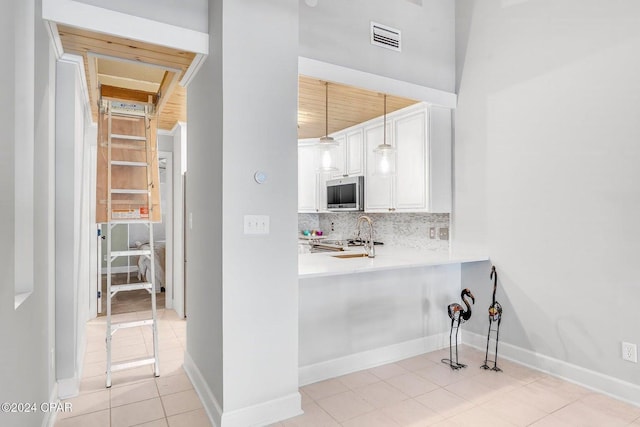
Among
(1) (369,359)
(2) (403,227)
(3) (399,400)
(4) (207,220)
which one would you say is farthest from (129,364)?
(2) (403,227)

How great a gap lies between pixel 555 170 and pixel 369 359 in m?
2.13

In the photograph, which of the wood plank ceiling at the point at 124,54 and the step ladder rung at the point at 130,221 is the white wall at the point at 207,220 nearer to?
the wood plank ceiling at the point at 124,54

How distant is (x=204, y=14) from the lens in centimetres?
236

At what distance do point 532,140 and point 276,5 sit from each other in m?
2.26

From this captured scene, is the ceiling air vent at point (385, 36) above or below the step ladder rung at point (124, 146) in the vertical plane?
above

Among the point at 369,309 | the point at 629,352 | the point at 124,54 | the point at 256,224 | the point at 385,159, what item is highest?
the point at 124,54

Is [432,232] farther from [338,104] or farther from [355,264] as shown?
[338,104]

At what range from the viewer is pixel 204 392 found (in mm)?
2510

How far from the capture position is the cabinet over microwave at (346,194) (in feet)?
14.5

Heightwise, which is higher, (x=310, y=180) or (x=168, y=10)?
(x=168, y=10)

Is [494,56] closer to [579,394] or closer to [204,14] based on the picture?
[204,14]

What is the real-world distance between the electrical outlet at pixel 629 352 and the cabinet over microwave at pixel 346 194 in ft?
8.71

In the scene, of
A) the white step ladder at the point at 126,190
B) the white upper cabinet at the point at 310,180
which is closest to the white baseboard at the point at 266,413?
the white step ladder at the point at 126,190

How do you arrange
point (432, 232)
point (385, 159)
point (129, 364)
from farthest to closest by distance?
point (432, 232) < point (385, 159) < point (129, 364)
